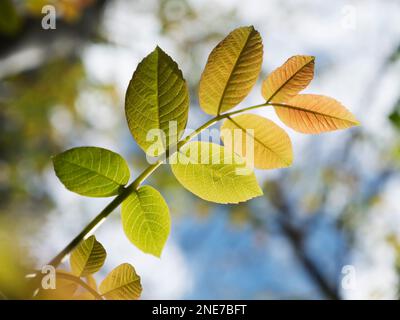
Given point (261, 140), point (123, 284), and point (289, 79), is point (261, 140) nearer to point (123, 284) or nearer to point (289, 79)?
point (289, 79)

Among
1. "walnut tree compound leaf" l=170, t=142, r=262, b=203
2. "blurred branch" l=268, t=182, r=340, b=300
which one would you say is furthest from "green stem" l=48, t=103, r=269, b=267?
"blurred branch" l=268, t=182, r=340, b=300

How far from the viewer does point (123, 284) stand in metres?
0.31

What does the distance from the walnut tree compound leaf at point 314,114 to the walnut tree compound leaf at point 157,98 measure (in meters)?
0.09

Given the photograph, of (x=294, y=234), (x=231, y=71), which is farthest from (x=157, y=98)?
(x=294, y=234)

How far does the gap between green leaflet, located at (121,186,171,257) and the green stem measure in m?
0.01

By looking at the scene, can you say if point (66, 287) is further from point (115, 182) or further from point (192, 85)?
point (192, 85)

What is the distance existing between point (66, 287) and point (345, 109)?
0.79 feet

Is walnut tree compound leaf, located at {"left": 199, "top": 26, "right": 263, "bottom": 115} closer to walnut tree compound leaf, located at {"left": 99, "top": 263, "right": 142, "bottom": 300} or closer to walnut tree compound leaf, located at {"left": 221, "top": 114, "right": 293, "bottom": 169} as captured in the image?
walnut tree compound leaf, located at {"left": 221, "top": 114, "right": 293, "bottom": 169}

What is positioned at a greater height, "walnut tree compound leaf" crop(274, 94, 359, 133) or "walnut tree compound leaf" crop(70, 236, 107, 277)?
"walnut tree compound leaf" crop(274, 94, 359, 133)

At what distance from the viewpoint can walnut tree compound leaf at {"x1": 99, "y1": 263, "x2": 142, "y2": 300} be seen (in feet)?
0.99

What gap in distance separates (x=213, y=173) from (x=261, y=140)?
0.05 meters

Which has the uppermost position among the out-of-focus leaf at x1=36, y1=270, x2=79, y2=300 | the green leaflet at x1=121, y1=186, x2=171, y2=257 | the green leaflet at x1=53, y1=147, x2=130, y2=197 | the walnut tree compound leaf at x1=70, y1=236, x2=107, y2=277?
the green leaflet at x1=53, y1=147, x2=130, y2=197

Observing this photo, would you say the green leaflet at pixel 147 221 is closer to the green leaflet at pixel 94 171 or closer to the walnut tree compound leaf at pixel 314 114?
the green leaflet at pixel 94 171
